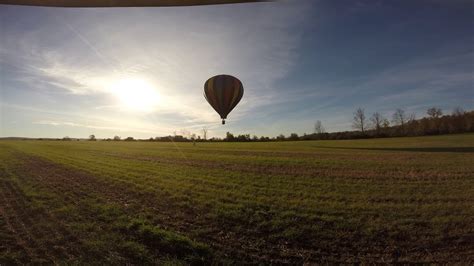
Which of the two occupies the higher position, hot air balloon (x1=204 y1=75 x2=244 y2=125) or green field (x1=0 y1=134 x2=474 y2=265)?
hot air balloon (x1=204 y1=75 x2=244 y2=125)

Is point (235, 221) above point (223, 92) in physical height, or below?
below

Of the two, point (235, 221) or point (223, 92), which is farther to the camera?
point (223, 92)

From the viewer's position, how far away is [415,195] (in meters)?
11.4

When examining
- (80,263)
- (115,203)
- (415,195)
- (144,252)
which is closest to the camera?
(80,263)

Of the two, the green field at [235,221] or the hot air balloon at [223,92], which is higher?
the hot air balloon at [223,92]

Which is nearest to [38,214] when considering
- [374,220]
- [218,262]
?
[218,262]

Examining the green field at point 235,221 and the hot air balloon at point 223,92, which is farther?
the hot air balloon at point 223,92

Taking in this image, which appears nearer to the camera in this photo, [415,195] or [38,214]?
[38,214]

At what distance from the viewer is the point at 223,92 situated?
16031mm

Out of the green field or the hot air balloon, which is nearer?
the green field

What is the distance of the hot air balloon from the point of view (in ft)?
52.3

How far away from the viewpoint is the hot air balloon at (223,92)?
52.3 ft

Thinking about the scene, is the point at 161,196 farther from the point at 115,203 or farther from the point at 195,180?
the point at 195,180

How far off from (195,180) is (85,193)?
530 cm
